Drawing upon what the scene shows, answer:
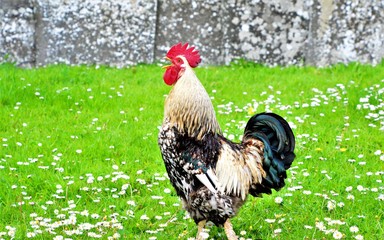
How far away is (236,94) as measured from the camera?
950 centimetres

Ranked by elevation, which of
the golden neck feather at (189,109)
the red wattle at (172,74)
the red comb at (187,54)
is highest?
the red comb at (187,54)

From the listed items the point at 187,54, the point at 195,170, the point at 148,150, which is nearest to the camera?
the point at 195,170

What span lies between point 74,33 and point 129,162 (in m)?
4.12

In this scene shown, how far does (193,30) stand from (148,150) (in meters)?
3.84

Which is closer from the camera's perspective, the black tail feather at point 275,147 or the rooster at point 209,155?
the rooster at point 209,155

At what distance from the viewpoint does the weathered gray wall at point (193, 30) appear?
1064 centimetres

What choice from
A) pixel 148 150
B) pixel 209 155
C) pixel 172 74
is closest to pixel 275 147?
pixel 209 155

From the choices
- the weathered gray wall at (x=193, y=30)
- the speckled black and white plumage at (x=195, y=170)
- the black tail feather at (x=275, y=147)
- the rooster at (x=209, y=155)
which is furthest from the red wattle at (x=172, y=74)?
the weathered gray wall at (x=193, y=30)

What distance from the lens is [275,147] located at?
17.7 feet

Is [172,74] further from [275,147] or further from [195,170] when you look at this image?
[275,147]

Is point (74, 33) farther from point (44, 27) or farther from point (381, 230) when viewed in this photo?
point (381, 230)

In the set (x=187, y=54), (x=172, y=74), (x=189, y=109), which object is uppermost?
(x=187, y=54)

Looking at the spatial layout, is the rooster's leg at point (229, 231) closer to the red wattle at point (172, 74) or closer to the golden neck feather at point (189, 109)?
the golden neck feather at point (189, 109)

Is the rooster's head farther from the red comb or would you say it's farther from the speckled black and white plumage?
the speckled black and white plumage
